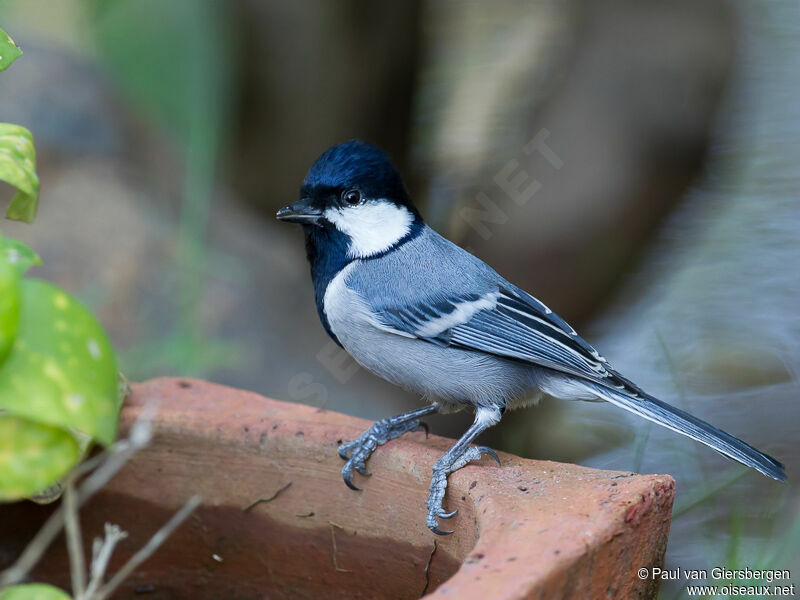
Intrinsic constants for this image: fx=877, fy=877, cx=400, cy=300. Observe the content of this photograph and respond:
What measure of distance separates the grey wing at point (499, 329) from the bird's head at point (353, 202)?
0.82 ft

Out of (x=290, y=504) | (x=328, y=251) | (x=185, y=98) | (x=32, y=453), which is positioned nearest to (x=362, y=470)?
(x=290, y=504)

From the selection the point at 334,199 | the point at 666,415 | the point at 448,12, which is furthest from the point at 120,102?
the point at 666,415

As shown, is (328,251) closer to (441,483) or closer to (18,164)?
(441,483)

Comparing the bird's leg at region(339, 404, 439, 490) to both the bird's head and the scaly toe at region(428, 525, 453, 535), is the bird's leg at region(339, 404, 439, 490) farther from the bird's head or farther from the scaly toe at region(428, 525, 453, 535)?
the bird's head

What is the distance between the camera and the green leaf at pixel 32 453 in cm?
110

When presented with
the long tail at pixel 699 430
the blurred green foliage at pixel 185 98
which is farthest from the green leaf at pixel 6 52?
the blurred green foliage at pixel 185 98

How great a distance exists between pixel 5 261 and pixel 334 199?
4.31ft

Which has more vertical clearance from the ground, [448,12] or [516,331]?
[448,12]

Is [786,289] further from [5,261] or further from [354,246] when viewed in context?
[5,261]

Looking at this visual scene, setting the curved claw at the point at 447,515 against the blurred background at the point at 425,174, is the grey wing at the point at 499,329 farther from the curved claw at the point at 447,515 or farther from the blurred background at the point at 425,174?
the blurred background at the point at 425,174

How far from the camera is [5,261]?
113 centimetres

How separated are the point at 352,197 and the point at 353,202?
1 centimetres

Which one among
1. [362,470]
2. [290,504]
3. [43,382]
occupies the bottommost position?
[290,504]

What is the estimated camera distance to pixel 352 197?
239 cm
